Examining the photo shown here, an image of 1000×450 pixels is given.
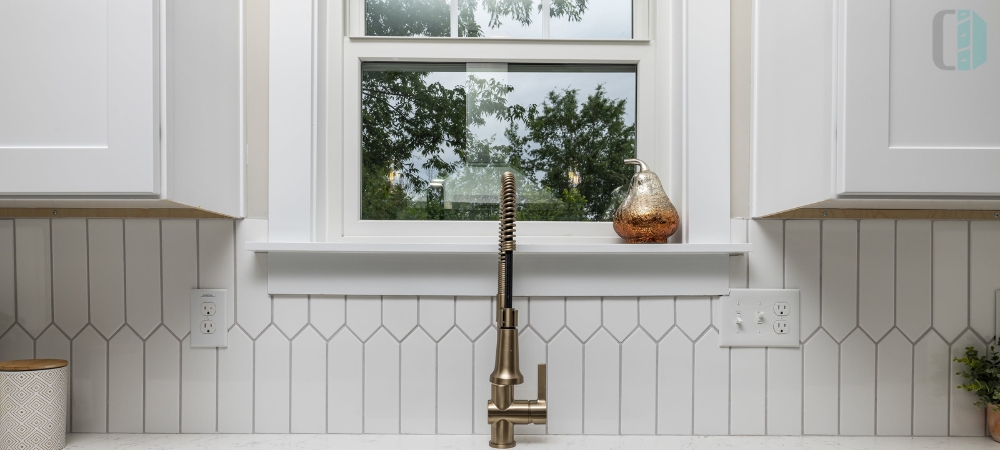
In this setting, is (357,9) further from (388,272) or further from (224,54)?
(388,272)

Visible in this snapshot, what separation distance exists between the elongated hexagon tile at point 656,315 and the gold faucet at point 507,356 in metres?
0.23

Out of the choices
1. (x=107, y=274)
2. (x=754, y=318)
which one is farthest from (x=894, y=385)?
(x=107, y=274)

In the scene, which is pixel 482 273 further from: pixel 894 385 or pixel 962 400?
pixel 962 400

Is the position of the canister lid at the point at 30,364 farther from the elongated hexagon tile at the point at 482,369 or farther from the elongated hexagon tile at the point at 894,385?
the elongated hexagon tile at the point at 894,385

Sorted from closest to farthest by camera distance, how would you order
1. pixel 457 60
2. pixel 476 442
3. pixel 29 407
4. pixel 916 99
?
pixel 916 99 → pixel 29 407 → pixel 476 442 → pixel 457 60

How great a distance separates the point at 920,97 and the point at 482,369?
790 millimetres

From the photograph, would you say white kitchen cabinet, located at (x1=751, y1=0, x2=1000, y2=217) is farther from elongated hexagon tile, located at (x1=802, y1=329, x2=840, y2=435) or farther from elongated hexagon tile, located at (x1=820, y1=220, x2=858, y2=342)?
elongated hexagon tile, located at (x1=802, y1=329, x2=840, y2=435)

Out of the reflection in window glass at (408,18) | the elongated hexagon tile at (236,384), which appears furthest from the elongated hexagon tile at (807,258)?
the elongated hexagon tile at (236,384)

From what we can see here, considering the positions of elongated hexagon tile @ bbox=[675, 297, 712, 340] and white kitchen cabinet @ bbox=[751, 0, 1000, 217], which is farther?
elongated hexagon tile @ bbox=[675, 297, 712, 340]

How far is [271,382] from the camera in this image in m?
1.06

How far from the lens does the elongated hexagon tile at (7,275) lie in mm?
1052

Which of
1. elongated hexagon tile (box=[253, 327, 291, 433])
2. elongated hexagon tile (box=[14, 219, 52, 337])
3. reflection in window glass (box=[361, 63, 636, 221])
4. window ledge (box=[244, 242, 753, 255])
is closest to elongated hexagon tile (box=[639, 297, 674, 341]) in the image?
window ledge (box=[244, 242, 753, 255])

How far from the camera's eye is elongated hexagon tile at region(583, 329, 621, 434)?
1059 mm

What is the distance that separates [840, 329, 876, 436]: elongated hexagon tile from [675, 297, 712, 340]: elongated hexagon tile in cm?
26
